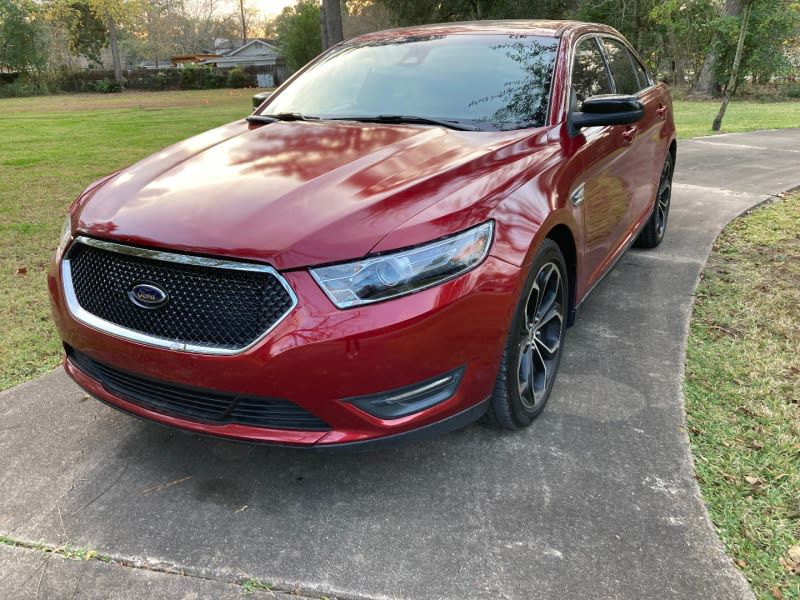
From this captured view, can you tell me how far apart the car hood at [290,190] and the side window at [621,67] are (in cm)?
184

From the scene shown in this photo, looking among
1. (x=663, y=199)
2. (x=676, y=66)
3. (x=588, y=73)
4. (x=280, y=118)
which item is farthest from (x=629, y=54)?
(x=676, y=66)

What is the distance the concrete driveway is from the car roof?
6.41ft

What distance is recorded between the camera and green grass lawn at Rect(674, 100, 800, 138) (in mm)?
14602

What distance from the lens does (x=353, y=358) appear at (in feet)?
6.73

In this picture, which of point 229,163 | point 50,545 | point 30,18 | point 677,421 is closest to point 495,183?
point 229,163

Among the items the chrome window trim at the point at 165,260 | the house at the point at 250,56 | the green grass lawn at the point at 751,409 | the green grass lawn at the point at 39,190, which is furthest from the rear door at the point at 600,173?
the house at the point at 250,56

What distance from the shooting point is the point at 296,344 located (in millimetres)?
2029

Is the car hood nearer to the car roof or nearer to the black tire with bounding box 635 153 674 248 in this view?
the car roof

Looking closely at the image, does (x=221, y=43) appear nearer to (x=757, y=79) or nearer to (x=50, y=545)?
(x=757, y=79)

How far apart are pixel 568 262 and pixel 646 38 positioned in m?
27.9

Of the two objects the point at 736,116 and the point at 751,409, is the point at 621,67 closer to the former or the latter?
the point at 751,409

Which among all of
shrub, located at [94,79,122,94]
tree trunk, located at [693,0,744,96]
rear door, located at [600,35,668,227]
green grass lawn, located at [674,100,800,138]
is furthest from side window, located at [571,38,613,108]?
shrub, located at [94,79,122,94]

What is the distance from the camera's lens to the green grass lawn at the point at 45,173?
3.93 m

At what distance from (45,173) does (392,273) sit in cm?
878
